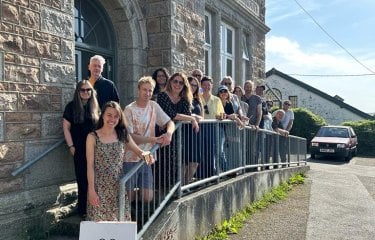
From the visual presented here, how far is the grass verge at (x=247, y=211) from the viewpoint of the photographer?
219 inches

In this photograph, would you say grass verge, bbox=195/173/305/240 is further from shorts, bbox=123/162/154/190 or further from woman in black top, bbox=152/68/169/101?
woman in black top, bbox=152/68/169/101

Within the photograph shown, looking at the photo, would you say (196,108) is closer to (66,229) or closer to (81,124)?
(81,124)

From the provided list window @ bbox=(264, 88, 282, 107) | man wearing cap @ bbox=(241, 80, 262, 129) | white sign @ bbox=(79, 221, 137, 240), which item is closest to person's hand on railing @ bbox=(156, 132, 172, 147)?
white sign @ bbox=(79, 221, 137, 240)

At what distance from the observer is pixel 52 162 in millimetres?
4703

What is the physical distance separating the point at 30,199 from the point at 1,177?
43cm

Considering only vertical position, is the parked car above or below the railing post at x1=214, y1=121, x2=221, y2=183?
below

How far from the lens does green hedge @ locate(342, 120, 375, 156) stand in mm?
23203

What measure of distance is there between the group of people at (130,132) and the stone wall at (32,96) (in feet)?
1.08

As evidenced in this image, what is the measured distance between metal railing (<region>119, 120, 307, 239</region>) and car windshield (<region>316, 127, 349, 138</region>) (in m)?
12.5

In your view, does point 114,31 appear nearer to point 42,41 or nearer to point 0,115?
point 42,41

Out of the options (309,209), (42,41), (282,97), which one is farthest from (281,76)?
(42,41)

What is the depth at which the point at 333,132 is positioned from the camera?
790 inches

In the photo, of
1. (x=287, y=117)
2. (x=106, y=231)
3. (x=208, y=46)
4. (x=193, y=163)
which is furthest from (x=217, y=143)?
(x=287, y=117)

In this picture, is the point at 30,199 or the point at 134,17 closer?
the point at 30,199
